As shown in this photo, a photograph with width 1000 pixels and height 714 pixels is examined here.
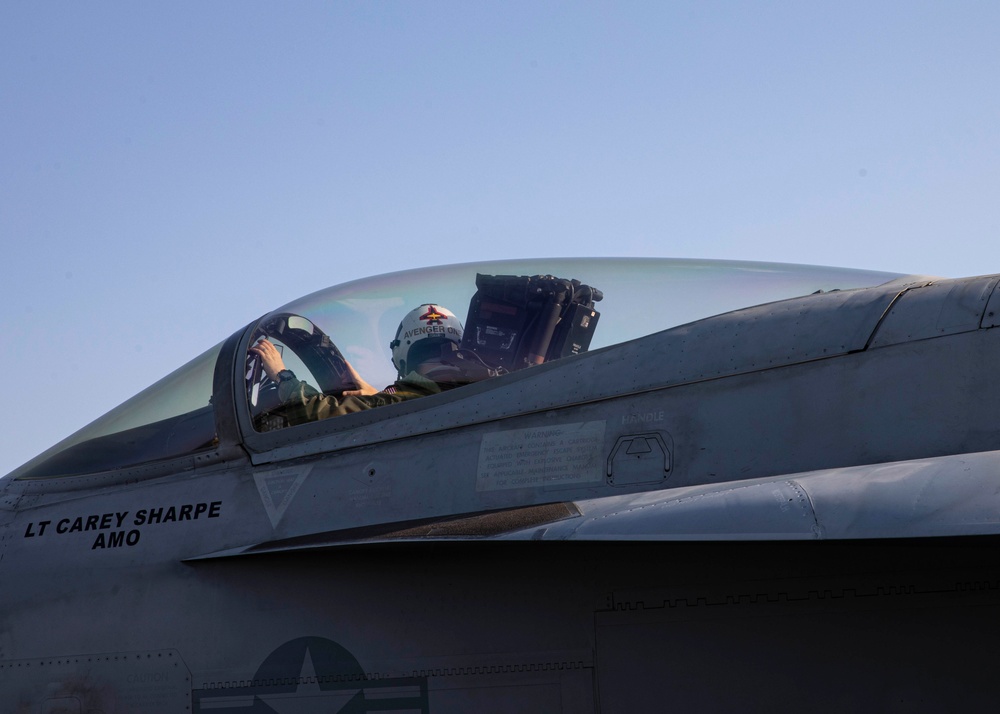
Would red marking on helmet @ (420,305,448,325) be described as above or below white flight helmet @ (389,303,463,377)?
above

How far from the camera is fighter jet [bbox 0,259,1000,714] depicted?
331 centimetres

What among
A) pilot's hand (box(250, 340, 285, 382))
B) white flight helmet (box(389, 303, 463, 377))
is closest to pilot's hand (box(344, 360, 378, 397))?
white flight helmet (box(389, 303, 463, 377))

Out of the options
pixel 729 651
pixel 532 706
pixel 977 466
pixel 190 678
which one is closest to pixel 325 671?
pixel 190 678

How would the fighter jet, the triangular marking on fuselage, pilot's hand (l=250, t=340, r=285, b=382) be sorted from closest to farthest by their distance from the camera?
1. the fighter jet
2. the triangular marking on fuselage
3. pilot's hand (l=250, t=340, r=285, b=382)

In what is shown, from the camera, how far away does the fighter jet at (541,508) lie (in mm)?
3312

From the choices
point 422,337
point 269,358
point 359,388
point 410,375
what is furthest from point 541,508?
point 269,358

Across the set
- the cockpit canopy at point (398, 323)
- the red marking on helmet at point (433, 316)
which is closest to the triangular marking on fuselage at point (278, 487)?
the cockpit canopy at point (398, 323)

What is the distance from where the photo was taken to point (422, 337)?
185 inches

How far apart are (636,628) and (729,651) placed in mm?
357

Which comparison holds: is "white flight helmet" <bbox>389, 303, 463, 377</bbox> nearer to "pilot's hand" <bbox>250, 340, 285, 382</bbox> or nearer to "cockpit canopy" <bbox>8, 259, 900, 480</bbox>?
"cockpit canopy" <bbox>8, 259, 900, 480</bbox>

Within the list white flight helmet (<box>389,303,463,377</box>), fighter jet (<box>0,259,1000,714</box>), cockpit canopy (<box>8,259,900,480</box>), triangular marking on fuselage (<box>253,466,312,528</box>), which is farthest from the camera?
white flight helmet (<box>389,303,463,377</box>)

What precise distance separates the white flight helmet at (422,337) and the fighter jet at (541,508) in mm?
14

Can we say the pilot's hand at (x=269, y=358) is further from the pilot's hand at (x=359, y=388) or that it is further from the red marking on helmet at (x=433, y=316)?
the red marking on helmet at (x=433, y=316)

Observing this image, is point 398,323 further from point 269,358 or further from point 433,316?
point 269,358
